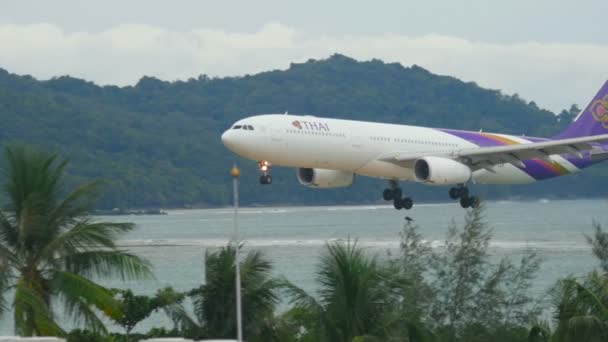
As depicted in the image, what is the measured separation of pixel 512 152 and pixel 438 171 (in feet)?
15.0

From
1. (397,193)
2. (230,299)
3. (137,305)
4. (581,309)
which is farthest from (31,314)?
(397,193)

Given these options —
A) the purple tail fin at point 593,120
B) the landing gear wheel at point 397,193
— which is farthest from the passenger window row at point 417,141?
the purple tail fin at point 593,120

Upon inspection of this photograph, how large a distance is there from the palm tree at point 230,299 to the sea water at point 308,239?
13853 mm

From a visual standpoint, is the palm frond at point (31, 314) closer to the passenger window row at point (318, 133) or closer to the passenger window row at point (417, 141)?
the passenger window row at point (318, 133)

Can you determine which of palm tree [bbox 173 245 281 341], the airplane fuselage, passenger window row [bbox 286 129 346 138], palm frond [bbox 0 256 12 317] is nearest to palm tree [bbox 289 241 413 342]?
palm tree [bbox 173 245 281 341]

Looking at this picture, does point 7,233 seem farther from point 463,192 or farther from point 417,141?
point 463,192

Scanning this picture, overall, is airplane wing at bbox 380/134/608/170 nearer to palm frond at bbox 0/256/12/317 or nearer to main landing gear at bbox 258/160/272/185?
main landing gear at bbox 258/160/272/185

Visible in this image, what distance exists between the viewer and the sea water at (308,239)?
89625mm

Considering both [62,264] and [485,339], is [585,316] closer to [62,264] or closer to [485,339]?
[485,339]

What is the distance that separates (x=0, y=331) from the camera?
73.4m

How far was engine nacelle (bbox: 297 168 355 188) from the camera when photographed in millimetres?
64812

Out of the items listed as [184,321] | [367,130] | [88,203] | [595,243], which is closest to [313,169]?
[367,130]

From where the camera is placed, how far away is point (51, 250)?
3141 centimetres

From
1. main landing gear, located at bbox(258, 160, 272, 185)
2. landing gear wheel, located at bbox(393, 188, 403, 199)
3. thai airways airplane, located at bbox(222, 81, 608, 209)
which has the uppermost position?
thai airways airplane, located at bbox(222, 81, 608, 209)
